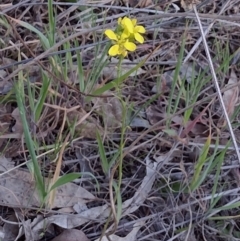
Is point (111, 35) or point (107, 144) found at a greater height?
Answer: point (111, 35)

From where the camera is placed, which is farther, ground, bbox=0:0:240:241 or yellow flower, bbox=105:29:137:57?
ground, bbox=0:0:240:241

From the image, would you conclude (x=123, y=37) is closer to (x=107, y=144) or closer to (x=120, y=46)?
(x=120, y=46)

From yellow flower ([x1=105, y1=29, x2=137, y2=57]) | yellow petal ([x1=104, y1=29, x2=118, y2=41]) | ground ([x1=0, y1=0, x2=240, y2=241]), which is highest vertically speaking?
yellow petal ([x1=104, y1=29, x2=118, y2=41])

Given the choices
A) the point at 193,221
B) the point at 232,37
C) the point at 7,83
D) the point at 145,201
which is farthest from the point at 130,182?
the point at 232,37

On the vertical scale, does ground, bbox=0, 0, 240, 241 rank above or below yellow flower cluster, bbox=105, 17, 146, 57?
below

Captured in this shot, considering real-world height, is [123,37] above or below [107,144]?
above

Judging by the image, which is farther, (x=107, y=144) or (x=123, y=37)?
(x=107, y=144)

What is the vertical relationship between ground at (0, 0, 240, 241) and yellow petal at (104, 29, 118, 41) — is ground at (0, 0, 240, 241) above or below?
below

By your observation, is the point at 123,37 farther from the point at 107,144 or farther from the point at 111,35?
the point at 107,144

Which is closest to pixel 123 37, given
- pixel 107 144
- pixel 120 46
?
pixel 120 46
